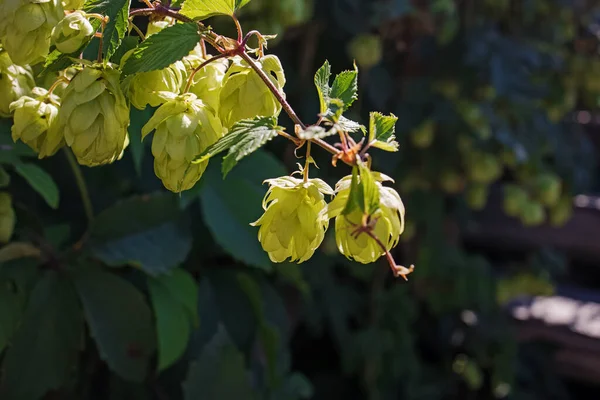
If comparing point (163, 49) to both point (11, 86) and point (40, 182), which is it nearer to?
point (11, 86)

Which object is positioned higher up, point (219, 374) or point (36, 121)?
point (36, 121)

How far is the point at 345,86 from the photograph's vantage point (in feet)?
1.29

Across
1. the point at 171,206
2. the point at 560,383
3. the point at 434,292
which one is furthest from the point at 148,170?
the point at 560,383

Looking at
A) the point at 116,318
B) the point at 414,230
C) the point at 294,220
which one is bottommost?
the point at 414,230

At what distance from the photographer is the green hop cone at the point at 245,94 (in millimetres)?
384

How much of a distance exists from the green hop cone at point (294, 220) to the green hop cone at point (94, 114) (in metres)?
0.09

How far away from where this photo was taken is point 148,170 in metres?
0.95

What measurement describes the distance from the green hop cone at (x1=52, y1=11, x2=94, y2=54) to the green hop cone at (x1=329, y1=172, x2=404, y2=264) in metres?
0.16

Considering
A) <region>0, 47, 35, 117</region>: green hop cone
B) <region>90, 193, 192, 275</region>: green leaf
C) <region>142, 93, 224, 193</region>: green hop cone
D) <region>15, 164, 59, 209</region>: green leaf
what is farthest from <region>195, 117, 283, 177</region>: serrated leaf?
<region>90, 193, 192, 275</region>: green leaf

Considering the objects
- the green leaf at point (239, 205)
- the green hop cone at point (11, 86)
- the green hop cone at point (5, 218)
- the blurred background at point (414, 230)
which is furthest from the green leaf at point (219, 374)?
the green hop cone at point (11, 86)

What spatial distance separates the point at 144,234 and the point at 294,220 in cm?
51

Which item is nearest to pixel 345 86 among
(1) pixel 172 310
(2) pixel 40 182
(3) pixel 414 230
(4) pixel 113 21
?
(4) pixel 113 21

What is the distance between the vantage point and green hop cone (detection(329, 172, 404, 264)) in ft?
1.14

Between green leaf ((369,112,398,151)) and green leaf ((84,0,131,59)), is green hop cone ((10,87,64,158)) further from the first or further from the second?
green leaf ((369,112,398,151))
